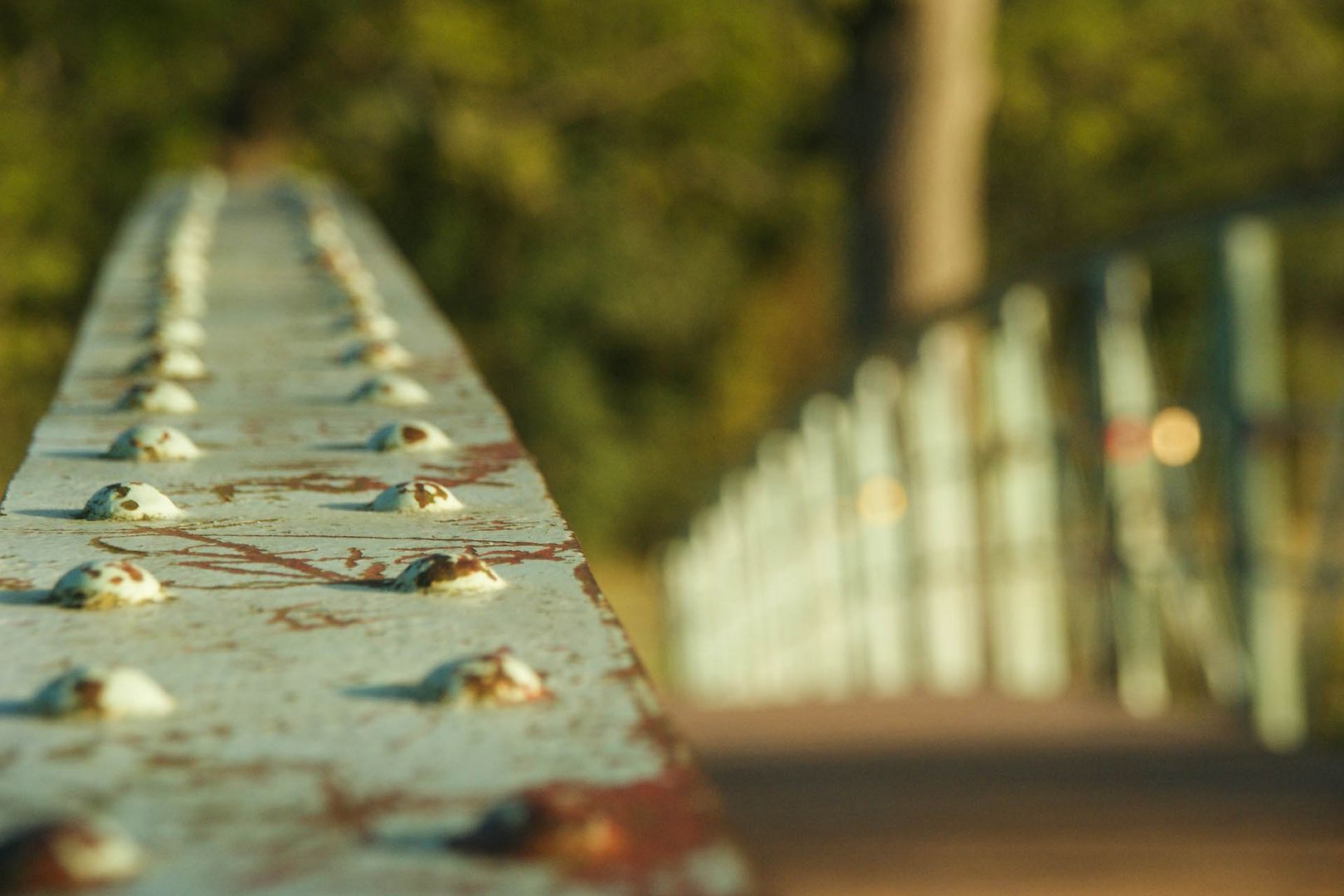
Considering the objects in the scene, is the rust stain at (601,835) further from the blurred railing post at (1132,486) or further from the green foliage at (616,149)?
the green foliage at (616,149)

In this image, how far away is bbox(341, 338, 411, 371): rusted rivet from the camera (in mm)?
2967

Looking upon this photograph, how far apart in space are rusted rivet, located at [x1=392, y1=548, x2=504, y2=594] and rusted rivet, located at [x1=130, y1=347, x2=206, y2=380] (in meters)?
1.36

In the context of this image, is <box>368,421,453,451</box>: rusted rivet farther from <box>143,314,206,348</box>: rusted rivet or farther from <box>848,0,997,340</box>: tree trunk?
<box>848,0,997,340</box>: tree trunk

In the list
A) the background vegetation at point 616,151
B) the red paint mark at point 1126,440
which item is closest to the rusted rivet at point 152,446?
the red paint mark at point 1126,440

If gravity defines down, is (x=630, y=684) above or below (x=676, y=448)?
below

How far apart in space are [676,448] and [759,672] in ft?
42.7

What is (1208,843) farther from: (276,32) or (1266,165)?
(1266,165)

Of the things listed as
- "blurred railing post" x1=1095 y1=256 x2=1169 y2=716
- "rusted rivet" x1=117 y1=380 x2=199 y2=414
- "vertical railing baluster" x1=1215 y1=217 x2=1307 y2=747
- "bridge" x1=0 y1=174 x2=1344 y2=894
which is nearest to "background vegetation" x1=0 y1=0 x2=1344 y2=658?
"bridge" x1=0 y1=174 x2=1344 y2=894

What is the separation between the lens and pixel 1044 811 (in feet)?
12.9

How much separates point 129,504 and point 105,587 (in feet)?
1.21

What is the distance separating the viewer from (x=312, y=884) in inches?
42.2

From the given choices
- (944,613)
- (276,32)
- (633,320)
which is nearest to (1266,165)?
(633,320)

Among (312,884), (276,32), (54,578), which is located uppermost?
(276,32)

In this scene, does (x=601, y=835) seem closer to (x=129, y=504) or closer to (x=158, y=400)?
(x=129, y=504)
